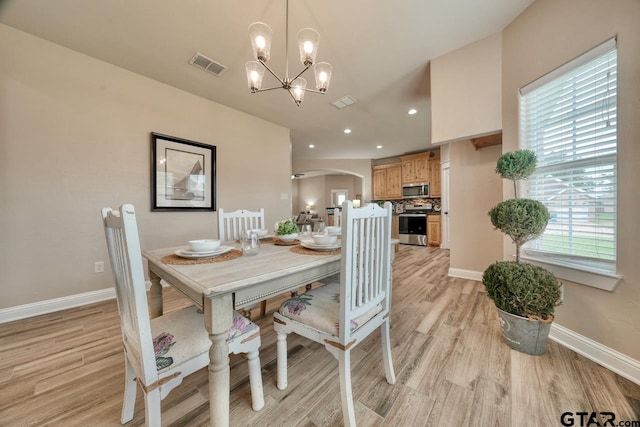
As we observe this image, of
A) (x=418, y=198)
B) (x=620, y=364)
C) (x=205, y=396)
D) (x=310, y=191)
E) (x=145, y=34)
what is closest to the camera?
(x=205, y=396)

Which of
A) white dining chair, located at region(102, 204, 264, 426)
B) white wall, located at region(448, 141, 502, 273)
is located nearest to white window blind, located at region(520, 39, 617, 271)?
white wall, located at region(448, 141, 502, 273)

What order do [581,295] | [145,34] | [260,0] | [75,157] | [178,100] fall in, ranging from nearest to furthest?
[581,295] < [260,0] < [145,34] < [75,157] < [178,100]

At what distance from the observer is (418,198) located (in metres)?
6.37

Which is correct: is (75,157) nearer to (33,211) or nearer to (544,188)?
(33,211)

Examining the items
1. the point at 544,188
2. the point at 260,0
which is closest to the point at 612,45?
the point at 544,188

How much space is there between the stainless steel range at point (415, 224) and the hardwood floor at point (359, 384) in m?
4.16

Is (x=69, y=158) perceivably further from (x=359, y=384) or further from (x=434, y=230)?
(x=434, y=230)

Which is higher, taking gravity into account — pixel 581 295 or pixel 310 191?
pixel 310 191

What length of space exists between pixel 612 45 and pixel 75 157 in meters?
4.39

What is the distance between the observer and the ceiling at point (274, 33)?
173cm

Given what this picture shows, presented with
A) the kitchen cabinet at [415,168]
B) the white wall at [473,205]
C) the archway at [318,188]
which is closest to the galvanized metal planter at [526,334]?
the white wall at [473,205]

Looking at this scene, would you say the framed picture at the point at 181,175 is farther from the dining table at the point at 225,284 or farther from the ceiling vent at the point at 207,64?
the dining table at the point at 225,284

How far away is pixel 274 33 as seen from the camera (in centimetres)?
199

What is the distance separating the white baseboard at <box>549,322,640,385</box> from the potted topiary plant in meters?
0.27
